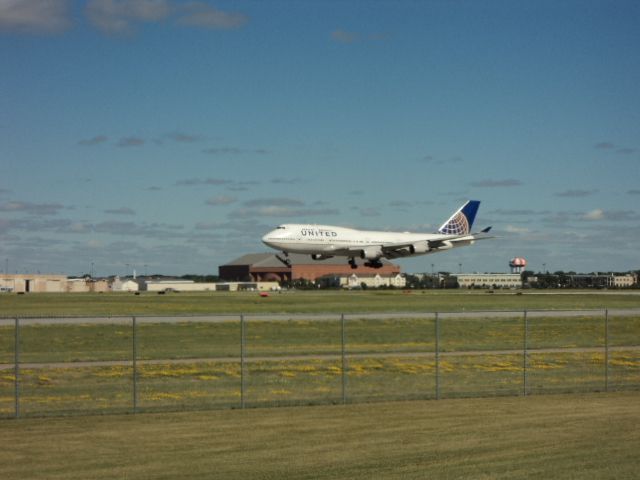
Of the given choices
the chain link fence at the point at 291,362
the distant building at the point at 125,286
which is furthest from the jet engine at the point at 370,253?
the distant building at the point at 125,286

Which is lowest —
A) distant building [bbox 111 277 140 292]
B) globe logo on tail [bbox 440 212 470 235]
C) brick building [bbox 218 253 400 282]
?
distant building [bbox 111 277 140 292]

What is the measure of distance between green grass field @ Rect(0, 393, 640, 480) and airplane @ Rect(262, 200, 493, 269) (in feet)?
217

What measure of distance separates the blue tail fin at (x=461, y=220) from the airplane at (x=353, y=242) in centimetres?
1496

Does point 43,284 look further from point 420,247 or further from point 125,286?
point 420,247

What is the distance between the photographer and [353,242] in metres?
93.2

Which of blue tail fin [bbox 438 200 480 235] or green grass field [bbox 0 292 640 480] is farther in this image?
blue tail fin [bbox 438 200 480 235]

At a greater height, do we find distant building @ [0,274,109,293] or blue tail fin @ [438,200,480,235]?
blue tail fin @ [438,200,480,235]

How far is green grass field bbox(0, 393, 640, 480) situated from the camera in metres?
14.0

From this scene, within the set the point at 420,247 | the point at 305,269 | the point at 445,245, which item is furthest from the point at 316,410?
the point at 305,269

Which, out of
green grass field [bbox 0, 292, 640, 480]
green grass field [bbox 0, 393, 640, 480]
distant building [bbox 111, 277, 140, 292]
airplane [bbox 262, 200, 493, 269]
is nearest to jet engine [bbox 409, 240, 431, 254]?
airplane [bbox 262, 200, 493, 269]

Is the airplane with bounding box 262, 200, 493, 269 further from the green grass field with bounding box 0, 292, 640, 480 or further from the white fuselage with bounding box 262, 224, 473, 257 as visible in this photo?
the green grass field with bounding box 0, 292, 640, 480

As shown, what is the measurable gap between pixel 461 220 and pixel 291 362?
89669 millimetres

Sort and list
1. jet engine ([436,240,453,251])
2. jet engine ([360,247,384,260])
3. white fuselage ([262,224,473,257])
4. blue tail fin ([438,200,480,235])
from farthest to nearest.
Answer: blue tail fin ([438,200,480,235]) < jet engine ([436,240,453,251]) < jet engine ([360,247,384,260]) < white fuselage ([262,224,473,257])

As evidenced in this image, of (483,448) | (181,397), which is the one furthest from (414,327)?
(483,448)
